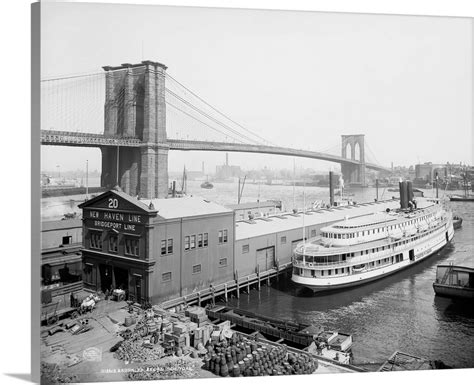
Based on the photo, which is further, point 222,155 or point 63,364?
point 222,155

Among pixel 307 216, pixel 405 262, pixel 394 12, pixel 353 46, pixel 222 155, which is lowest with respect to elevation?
pixel 405 262

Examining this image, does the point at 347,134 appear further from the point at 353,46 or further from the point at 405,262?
the point at 405,262

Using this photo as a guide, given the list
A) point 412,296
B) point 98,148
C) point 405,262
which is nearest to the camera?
point 98,148

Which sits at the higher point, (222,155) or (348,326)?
(222,155)

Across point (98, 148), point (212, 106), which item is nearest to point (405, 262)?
point (212, 106)

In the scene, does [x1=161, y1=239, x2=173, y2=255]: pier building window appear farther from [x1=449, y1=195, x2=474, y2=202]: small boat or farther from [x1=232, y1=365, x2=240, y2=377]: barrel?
[x1=449, y1=195, x2=474, y2=202]: small boat

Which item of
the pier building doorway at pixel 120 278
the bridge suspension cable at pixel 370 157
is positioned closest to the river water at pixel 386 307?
the bridge suspension cable at pixel 370 157

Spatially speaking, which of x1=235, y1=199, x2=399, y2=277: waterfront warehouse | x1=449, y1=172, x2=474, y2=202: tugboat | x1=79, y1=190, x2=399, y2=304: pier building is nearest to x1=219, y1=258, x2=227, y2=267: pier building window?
x1=79, y1=190, x2=399, y2=304: pier building
